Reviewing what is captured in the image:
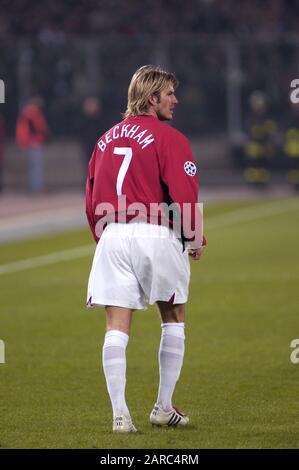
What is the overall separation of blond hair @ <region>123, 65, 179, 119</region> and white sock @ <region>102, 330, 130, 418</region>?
4.07ft

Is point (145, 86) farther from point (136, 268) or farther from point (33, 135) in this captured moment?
point (33, 135)

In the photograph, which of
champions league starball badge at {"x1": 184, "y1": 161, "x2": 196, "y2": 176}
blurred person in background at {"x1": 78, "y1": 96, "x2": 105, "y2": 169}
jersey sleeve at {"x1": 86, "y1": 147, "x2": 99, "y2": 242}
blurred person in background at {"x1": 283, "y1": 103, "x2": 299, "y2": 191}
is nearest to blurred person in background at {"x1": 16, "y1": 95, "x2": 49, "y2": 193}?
blurred person in background at {"x1": 78, "y1": 96, "x2": 105, "y2": 169}

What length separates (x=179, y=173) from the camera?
6.68 meters

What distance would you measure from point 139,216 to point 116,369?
0.84 m

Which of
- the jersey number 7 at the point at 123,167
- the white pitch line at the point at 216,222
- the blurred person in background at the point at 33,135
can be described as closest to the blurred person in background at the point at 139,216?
the jersey number 7 at the point at 123,167

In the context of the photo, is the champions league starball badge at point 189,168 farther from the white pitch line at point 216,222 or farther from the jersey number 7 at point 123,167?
the white pitch line at point 216,222

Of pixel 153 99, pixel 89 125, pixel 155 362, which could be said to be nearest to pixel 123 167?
pixel 153 99

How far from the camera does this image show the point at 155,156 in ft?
22.1

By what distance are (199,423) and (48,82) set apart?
25.3 meters

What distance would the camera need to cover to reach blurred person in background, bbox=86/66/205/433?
673 centimetres

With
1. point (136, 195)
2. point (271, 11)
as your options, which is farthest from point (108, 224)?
point (271, 11)

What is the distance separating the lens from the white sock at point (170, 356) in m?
6.97

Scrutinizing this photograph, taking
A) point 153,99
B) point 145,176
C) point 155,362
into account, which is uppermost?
point 153,99

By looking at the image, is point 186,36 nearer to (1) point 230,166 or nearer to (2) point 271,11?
(1) point 230,166
